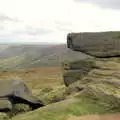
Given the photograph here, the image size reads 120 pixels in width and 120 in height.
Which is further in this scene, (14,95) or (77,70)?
(77,70)

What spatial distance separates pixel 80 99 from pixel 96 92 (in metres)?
1.43

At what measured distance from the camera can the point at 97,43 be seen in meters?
32.2

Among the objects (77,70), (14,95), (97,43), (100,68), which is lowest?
(14,95)

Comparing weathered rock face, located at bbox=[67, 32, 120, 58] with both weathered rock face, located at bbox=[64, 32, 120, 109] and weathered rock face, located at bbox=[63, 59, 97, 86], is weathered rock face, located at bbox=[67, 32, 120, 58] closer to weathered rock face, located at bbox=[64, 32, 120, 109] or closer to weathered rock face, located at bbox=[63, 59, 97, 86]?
weathered rock face, located at bbox=[64, 32, 120, 109]

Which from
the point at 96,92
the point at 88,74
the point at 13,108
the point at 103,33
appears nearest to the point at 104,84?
the point at 96,92

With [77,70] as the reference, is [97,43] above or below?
above

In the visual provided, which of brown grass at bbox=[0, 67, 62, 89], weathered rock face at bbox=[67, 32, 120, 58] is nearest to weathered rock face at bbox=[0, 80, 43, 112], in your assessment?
weathered rock face at bbox=[67, 32, 120, 58]

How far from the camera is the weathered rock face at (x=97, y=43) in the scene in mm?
31547

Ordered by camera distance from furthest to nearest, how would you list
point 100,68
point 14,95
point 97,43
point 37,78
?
point 37,78 → point 14,95 → point 97,43 → point 100,68

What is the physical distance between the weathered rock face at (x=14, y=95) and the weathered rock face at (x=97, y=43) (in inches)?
275

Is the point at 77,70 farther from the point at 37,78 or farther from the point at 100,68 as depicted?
the point at 37,78

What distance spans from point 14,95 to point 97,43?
32.0 ft

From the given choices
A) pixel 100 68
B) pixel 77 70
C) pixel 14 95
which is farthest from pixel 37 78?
pixel 100 68

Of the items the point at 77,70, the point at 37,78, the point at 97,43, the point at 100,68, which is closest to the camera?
the point at 100,68
